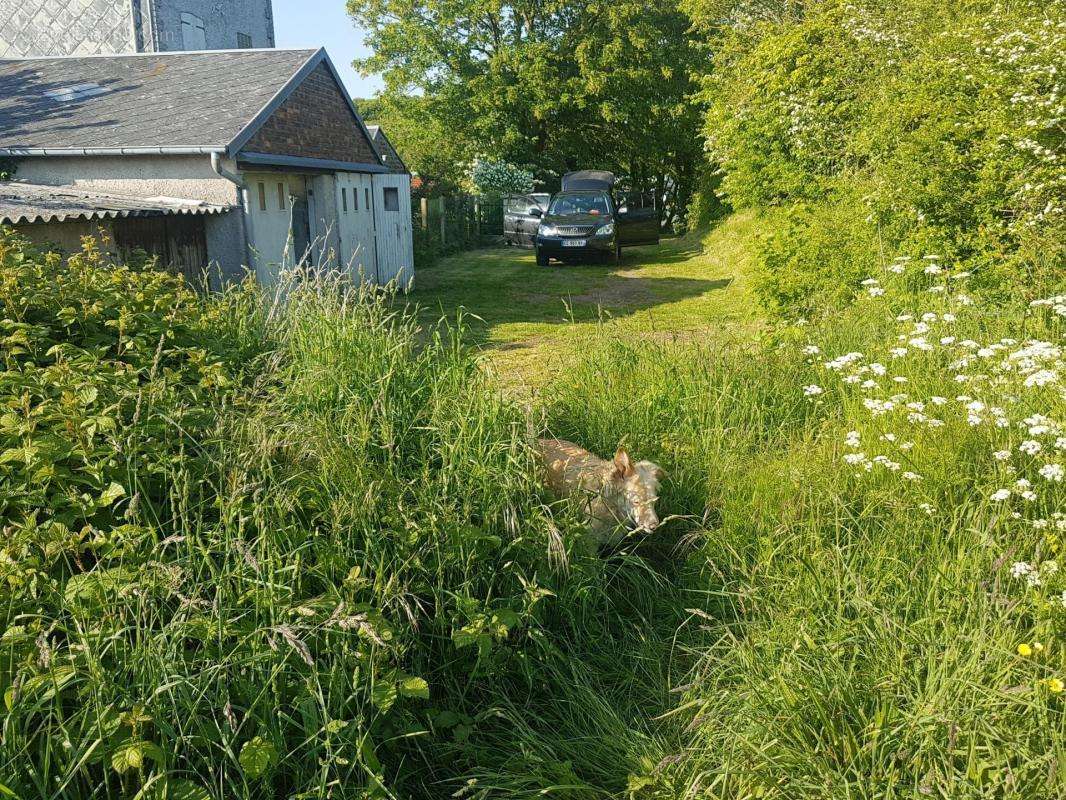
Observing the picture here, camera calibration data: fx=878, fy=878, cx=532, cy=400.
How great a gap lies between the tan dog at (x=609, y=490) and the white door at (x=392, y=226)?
12846mm

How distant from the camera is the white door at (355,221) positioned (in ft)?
49.6

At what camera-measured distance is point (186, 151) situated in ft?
35.6

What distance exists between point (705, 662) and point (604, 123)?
96.0 feet

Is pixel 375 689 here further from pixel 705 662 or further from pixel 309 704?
pixel 705 662

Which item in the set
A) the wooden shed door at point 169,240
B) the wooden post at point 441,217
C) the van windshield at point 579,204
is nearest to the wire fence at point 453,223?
the wooden post at point 441,217

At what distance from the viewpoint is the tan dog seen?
166 inches

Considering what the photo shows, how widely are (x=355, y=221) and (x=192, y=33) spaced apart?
9.88 metres

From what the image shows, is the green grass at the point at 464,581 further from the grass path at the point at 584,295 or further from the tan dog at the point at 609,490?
the grass path at the point at 584,295

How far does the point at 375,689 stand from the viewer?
281 cm

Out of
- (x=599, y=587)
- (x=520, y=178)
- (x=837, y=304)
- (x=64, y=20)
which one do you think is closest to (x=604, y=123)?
(x=520, y=178)

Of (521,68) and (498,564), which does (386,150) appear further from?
(498,564)

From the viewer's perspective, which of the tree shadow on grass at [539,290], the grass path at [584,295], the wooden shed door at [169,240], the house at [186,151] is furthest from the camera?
the tree shadow on grass at [539,290]

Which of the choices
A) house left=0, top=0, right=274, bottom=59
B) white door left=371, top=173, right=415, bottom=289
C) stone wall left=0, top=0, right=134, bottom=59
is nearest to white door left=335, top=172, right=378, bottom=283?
white door left=371, top=173, right=415, bottom=289

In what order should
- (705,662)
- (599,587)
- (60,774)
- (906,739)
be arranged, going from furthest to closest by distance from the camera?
(599,587) → (705,662) → (906,739) → (60,774)
